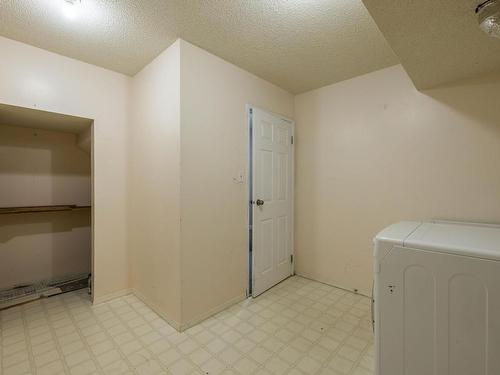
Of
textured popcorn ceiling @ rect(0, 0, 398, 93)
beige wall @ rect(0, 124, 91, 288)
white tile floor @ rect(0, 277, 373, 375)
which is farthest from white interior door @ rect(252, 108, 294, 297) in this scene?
beige wall @ rect(0, 124, 91, 288)

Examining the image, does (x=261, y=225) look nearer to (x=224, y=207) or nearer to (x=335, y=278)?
(x=224, y=207)

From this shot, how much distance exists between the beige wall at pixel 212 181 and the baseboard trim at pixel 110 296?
1.01 metres

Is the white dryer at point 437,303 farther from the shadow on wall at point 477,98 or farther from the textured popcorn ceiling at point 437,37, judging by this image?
the shadow on wall at point 477,98

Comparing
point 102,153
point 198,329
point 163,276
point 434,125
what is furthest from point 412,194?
point 102,153

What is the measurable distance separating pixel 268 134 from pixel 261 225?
985 mm

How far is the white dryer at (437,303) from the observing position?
0.99 meters

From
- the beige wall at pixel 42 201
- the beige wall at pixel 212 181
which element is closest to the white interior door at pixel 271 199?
the beige wall at pixel 212 181

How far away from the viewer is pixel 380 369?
4.02 feet

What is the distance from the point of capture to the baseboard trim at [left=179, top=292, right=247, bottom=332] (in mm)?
1978

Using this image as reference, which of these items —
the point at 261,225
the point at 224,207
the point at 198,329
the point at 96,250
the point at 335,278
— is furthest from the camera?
the point at 335,278

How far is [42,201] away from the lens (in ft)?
9.41

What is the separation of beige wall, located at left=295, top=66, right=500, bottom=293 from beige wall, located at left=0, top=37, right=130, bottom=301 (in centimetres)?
203

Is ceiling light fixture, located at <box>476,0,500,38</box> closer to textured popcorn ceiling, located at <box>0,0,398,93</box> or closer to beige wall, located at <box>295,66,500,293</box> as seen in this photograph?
textured popcorn ceiling, located at <box>0,0,398,93</box>

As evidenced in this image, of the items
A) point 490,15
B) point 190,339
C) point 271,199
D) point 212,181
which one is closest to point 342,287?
point 271,199
